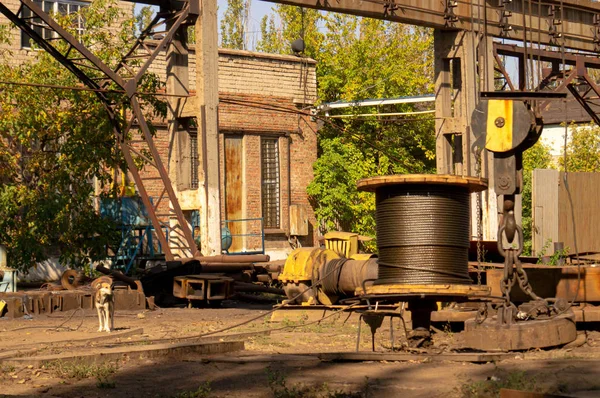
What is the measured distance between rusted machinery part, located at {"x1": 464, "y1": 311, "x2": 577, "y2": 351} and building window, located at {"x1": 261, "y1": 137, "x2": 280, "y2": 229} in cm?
2114

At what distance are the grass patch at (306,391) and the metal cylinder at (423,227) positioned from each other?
2.34 meters

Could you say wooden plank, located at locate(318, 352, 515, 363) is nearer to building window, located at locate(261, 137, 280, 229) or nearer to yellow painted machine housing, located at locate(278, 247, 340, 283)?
yellow painted machine housing, located at locate(278, 247, 340, 283)

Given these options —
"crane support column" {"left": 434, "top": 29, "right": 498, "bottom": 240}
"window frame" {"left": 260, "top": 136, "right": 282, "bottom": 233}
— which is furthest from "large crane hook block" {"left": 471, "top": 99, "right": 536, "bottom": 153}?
"window frame" {"left": 260, "top": 136, "right": 282, "bottom": 233}

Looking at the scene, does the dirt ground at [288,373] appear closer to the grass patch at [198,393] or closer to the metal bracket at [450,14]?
the grass patch at [198,393]

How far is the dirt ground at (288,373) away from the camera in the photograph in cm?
823

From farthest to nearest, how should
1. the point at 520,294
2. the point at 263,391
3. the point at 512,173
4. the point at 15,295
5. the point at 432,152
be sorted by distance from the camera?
the point at 432,152
the point at 15,295
the point at 520,294
the point at 512,173
the point at 263,391

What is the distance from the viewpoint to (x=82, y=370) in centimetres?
962

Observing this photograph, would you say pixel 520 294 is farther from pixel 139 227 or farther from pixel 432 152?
pixel 432 152

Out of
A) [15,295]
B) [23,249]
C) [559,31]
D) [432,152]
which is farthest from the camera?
[432,152]

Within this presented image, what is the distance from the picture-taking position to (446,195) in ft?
35.6

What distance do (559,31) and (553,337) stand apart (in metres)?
17.4

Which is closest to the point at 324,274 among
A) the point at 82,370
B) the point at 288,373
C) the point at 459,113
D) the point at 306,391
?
the point at 288,373

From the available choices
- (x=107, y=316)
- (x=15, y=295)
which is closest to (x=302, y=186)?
(x=15, y=295)

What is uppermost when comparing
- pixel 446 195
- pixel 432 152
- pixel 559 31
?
pixel 559 31
